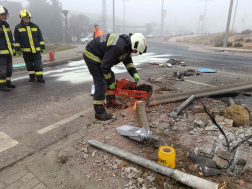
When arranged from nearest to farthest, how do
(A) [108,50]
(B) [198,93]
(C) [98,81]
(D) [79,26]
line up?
(A) [108,50] → (C) [98,81] → (B) [198,93] → (D) [79,26]

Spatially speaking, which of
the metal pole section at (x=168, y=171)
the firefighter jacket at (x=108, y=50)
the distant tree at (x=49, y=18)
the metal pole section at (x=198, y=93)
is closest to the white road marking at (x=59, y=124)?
the firefighter jacket at (x=108, y=50)

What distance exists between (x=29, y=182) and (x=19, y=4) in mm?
48780

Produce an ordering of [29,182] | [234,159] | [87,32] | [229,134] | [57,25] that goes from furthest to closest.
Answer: [87,32] → [57,25] → [229,134] → [234,159] → [29,182]

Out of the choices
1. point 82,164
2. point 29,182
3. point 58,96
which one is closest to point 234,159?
point 82,164

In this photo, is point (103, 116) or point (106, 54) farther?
point (103, 116)

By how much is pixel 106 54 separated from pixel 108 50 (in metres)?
0.08

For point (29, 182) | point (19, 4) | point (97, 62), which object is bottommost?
point (29, 182)

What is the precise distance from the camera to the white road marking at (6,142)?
283 centimetres

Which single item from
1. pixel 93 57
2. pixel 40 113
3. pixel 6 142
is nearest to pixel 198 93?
pixel 93 57

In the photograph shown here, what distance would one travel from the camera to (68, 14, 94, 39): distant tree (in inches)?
1487

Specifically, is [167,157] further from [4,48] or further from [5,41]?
[5,41]

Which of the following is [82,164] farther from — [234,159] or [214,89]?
[214,89]

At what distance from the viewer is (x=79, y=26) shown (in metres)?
38.2

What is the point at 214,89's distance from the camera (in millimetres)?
5008
